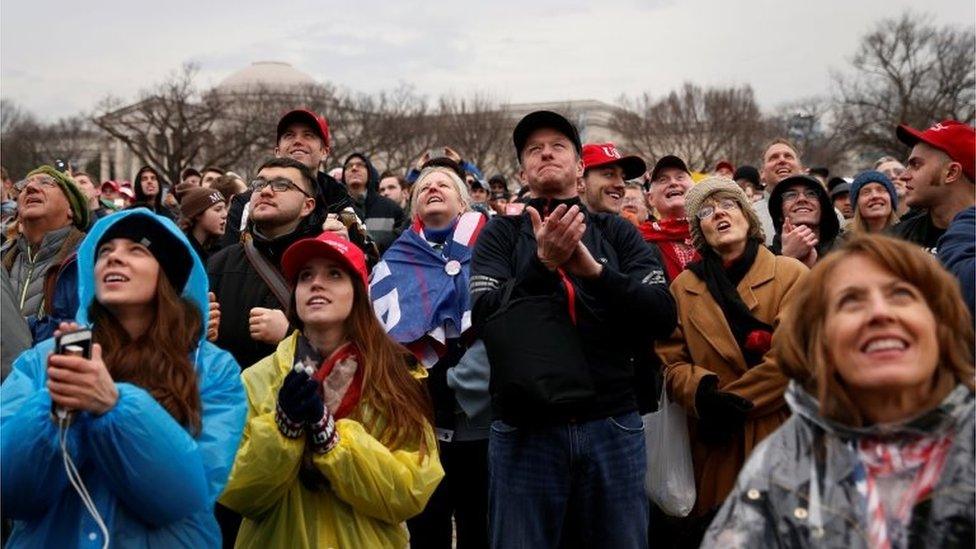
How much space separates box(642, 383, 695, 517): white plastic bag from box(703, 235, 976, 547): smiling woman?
6.40 ft

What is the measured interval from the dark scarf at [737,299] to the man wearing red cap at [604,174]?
49.9 inches

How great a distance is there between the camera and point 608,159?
225 inches

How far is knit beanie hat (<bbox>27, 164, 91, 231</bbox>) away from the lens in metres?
5.50

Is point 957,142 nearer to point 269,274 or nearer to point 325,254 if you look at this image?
point 325,254

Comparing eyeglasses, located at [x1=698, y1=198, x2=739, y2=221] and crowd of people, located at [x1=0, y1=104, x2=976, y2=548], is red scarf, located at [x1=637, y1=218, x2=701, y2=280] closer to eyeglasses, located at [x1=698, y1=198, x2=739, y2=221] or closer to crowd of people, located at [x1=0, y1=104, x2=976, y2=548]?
crowd of people, located at [x1=0, y1=104, x2=976, y2=548]

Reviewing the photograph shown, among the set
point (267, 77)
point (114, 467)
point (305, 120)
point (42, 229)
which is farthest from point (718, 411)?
point (267, 77)

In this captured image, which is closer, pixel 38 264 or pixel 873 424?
pixel 873 424

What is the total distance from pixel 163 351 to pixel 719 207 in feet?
8.71

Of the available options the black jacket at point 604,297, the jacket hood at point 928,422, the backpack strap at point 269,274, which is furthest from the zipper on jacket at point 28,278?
the jacket hood at point 928,422

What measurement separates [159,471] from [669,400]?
241cm

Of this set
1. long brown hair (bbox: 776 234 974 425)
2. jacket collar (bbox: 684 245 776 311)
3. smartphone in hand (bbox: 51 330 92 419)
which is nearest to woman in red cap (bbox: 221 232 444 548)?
smartphone in hand (bbox: 51 330 92 419)

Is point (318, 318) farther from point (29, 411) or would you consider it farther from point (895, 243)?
point (895, 243)

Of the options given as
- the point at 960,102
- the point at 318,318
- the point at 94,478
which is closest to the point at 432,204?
the point at 318,318

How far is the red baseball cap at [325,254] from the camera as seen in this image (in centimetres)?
388
